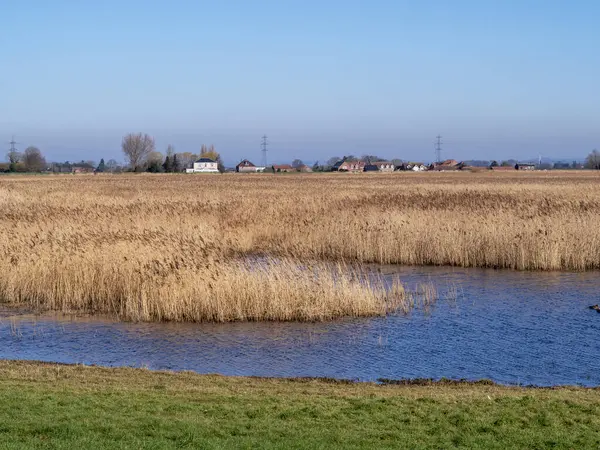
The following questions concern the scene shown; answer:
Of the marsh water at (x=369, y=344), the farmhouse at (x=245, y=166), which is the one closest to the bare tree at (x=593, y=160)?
the farmhouse at (x=245, y=166)

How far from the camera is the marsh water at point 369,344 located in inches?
485

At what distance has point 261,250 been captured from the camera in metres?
24.8

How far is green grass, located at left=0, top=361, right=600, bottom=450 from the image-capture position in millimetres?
7074

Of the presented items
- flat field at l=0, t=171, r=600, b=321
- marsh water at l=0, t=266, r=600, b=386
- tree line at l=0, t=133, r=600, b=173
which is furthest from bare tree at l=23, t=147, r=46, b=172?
marsh water at l=0, t=266, r=600, b=386

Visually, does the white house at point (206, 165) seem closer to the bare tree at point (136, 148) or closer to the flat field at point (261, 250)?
the bare tree at point (136, 148)

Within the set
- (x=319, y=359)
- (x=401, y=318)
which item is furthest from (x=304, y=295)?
(x=319, y=359)

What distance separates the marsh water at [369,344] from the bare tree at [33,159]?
366 ft

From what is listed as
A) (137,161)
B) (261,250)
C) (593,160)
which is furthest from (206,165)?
(261,250)

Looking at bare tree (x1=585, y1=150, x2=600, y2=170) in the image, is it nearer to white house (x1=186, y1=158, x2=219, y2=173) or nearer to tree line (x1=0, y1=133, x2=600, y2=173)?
tree line (x1=0, y1=133, x2=600, y2=173)

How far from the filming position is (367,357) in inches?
517

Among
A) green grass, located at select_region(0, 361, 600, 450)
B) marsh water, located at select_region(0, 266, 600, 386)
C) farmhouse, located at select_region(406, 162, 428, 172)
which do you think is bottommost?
marsh water, located at select_region(0, 266, 600, 386)

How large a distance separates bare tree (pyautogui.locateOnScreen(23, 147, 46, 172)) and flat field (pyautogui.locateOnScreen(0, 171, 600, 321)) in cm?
9161

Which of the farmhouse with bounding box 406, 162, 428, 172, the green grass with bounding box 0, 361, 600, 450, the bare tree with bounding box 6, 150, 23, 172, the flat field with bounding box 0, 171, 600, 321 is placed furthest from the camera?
the farmhouse with bounding box 406, 162, 428, 172

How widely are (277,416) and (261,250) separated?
1696 cm
